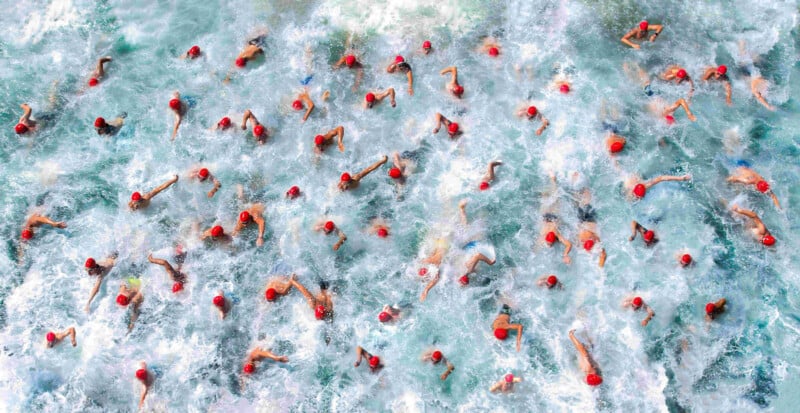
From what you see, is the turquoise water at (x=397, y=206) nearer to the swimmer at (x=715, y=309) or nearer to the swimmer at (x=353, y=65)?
Answer: the swimmer at (x=715, y=309)

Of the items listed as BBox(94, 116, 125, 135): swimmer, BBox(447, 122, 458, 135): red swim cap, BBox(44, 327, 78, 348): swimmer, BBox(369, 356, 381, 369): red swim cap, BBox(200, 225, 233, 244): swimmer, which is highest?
BBox(94, 116, 125, 135): swimmer

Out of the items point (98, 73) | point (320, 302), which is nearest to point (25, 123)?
point (98, 73)

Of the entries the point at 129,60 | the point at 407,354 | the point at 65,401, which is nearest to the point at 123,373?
the point at 65,401

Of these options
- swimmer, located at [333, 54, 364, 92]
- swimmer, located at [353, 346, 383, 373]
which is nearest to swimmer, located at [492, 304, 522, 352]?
swimmer, located at [353, 346, 383, 373]

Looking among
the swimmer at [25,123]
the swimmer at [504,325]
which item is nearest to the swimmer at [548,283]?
the swimmer at [504,325]

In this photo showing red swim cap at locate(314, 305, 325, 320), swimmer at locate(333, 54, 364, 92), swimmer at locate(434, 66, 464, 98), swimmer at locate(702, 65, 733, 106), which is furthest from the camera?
swimmer at locate(333, 54, 364, 92)

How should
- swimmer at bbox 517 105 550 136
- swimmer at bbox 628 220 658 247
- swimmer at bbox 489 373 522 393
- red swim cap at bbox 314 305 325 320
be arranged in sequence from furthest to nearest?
swimmer at bbox 517 105 550 136, swimmer at bbox 628 220 658 247, red swim cap at bbox 314 305 325 320, swimmer at bbox 489 373 522 393

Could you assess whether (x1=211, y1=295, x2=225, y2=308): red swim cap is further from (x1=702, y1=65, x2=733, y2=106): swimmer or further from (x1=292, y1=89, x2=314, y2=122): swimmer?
(x1=702, y1=65, x2=733, y2=106): swimmer

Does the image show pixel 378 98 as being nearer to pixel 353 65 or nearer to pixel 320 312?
pixel 353 65
